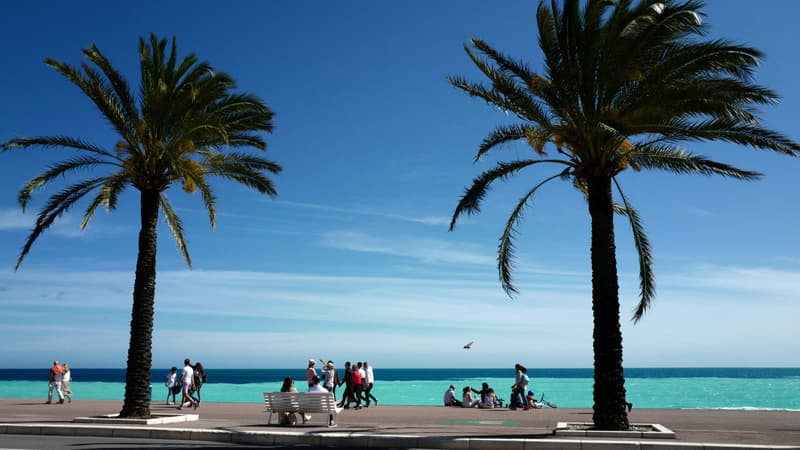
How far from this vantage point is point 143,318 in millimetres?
18188

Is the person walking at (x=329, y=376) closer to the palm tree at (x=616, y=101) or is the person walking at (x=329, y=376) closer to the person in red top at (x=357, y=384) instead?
the person in red top at (x=357, y=384)

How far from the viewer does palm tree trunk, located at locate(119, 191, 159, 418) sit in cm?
1769

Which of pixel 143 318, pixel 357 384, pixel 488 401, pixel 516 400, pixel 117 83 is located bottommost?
pixel 488 401

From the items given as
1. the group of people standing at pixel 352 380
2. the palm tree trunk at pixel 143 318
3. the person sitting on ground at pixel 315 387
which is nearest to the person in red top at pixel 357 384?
the group of people standing at pixel 352 380

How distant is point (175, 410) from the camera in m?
23.1

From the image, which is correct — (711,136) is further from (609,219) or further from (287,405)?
(287,405)

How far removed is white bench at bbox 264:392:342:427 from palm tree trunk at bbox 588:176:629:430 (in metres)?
5.93

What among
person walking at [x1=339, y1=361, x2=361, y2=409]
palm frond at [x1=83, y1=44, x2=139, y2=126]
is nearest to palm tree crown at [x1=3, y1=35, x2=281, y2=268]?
palm frond at [x1=83, y1=44, x2=139, y2=126]

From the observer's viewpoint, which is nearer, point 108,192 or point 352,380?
point 108,192

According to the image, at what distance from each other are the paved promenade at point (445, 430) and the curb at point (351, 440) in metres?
0.02

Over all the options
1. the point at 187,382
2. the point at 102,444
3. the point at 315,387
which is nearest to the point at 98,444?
the point at 102,444

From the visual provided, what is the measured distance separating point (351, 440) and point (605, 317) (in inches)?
239

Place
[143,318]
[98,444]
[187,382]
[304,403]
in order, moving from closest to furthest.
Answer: [98,444]
[304,403]
[143,318]
[187,382]

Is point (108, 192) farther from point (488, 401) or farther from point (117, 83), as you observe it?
point (488, 401)
